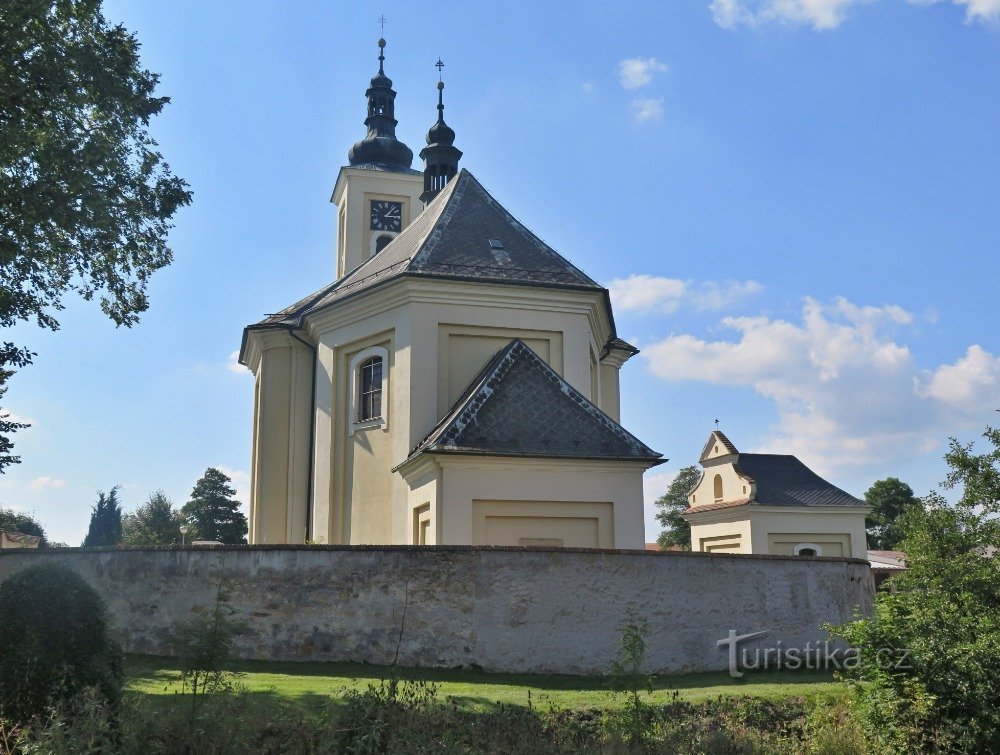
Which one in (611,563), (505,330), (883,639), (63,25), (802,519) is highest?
(63,25)

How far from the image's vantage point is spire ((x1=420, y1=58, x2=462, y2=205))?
3841 centimetres

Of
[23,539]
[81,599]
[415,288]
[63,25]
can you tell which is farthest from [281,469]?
[23,539]

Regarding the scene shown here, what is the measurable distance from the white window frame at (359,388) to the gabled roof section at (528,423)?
1892 mm

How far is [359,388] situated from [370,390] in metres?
0.37

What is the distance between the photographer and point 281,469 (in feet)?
87.8

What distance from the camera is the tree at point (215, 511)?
70250 millimetres

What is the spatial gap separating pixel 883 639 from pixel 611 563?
437cm

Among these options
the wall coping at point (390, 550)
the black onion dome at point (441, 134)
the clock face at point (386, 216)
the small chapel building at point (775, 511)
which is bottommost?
the wall coping at point (390, 550)

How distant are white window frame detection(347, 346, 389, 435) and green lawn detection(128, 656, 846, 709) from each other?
8666mm

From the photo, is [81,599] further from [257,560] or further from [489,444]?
[489,444]

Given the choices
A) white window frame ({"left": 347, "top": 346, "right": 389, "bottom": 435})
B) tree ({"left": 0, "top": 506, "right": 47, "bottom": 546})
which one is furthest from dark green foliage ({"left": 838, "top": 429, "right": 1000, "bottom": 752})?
tree ({"left": 0, "top": 506, "right": 47, "bottom": 546})

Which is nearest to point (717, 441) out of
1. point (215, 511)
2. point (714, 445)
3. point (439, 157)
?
point (714, 445)

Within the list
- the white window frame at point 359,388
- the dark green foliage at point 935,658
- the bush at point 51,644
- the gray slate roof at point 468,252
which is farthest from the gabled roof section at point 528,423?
the bush at point 51,644

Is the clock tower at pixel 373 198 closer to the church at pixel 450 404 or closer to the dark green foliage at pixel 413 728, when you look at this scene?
the church at pixel 450 404
